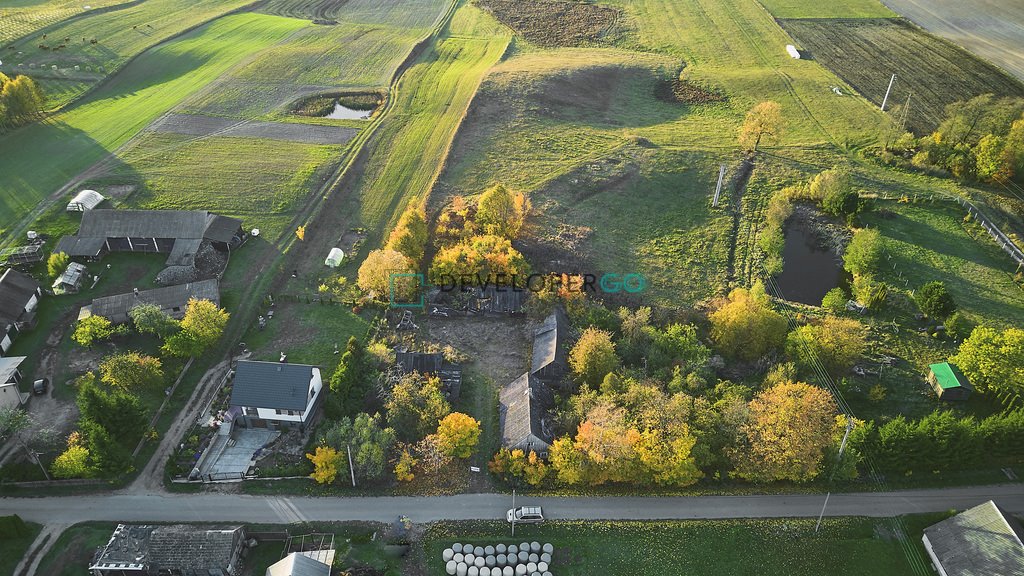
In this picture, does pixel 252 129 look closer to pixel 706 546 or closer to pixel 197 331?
pixel 197 331

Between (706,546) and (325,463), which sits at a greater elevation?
(325,463)

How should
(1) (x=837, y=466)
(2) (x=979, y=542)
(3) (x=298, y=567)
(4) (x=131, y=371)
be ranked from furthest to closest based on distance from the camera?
(4) (x=131, y=371)
(1) (x=837, y=466)
(2) (x=979, y=542)
(3) (x=298, y=567)

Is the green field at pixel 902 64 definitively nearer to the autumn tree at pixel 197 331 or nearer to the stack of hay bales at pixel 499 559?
the stack of hay bales at pixel 499 559

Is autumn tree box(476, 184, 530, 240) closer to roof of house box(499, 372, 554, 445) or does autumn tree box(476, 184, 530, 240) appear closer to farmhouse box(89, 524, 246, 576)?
roof of house box(499, 372, 554, 445)

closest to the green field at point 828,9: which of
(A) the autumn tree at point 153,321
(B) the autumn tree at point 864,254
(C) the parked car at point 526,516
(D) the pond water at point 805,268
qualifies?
(D) the pond water at point 805,268

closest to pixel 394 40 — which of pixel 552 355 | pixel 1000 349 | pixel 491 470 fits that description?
pixel 552 355

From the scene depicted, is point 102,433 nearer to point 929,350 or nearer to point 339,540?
point 339,540

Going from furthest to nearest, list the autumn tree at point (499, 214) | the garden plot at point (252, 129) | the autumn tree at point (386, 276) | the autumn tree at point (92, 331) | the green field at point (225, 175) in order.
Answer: the garden plot at point (252, 129), the green field at point (225, 175), the autumn tree at point (499, 214), the autumn tree at point (386, 276), the autumn tree at point (92, 331)

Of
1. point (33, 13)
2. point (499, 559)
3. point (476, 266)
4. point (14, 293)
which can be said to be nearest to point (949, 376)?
point (499, 559)
